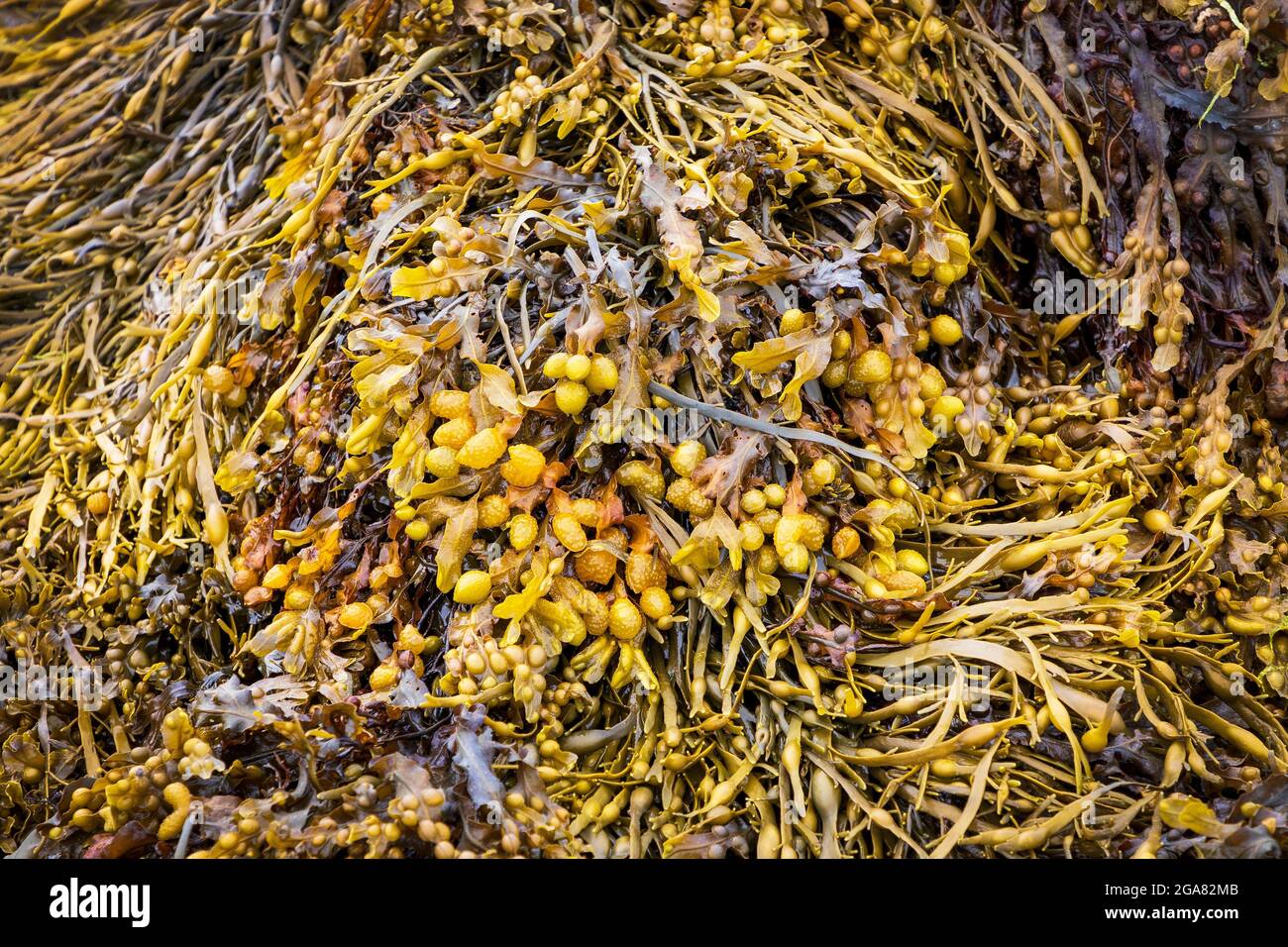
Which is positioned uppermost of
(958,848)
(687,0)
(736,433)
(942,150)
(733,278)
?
(687,0)

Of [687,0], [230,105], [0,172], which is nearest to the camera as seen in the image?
[687,0]

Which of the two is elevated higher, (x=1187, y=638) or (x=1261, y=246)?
(x=1261, y=246)

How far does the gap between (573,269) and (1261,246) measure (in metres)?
0.86

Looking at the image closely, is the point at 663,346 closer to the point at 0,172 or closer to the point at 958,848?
the point at 958,848

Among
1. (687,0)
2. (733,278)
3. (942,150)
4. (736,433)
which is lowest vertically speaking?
(736,433)

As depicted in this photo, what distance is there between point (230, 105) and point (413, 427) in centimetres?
85

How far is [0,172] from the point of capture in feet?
5.07
